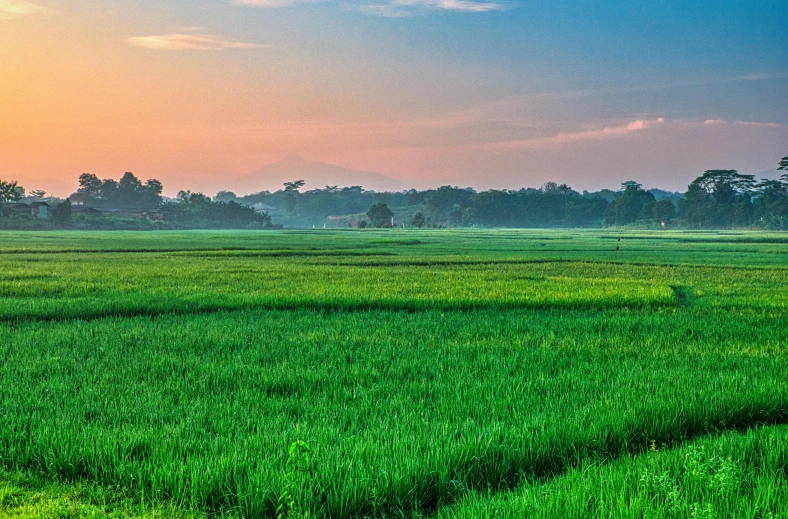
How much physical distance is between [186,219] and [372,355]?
108 meters

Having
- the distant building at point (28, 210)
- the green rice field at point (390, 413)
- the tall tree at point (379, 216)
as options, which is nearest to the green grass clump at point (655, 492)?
the green rice field at point (390, 413)

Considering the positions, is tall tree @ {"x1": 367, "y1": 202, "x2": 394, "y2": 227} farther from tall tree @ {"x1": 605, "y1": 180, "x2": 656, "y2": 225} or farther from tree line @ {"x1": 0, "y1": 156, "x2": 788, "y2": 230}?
tall tree @ {"x1": 605, "y1": 180, "x2": 656, "y2": 225}

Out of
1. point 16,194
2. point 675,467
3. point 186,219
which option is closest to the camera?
point 675,467

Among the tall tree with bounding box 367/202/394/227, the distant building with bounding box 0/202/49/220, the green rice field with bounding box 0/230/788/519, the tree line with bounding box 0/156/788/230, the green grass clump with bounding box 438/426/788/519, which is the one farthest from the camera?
the tall tree with bounding box 367/202/394/227

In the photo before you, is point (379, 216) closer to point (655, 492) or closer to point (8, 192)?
point (8, 192)

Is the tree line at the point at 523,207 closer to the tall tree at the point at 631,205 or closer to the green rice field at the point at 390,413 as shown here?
the tall tree at the point at 631,205

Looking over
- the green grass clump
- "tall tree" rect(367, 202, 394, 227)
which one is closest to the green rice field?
the green grass clump

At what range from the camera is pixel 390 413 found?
538 cm

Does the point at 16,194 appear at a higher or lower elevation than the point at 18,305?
higher

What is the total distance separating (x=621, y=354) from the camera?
826 cm

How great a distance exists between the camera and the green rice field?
379 cm

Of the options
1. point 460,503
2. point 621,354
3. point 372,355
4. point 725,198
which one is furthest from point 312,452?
point 725,198

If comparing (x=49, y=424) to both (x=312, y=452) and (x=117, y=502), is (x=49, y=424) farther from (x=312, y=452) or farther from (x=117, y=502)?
(x=312, y=452)

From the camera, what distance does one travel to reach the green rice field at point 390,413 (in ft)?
12.4
